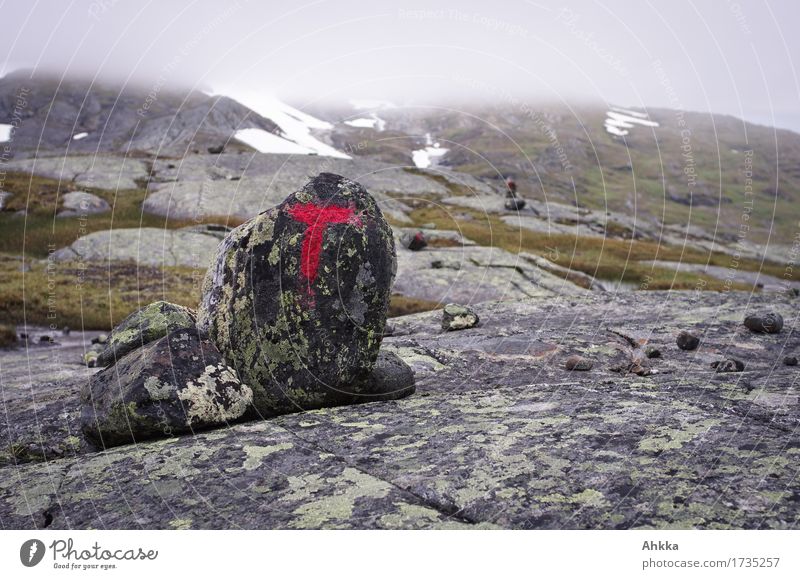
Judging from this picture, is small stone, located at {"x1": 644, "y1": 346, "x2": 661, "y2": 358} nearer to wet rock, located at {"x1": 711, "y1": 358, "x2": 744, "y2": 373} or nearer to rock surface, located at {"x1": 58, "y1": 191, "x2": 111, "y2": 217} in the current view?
wet rock, located at {"x1": 711, "y1": 358, "x2": 744, "y2": 373}

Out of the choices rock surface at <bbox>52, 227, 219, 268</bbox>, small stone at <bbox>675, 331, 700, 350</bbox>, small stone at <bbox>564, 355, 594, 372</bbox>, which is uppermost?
small stone at <bbox>675, 331, 700, 350</bbox>

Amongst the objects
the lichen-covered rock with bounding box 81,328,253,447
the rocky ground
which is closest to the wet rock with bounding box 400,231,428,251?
the rocky ground

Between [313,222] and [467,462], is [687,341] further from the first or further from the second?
[313,222]

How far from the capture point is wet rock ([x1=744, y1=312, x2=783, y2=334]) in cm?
1491

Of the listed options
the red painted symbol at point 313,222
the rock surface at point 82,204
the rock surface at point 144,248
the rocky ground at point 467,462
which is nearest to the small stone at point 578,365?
the rocky ground at point 467,462

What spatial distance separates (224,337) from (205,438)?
215 centimetres

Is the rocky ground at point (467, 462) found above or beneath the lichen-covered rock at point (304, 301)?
beneath

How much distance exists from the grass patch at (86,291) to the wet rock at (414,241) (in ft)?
47.9

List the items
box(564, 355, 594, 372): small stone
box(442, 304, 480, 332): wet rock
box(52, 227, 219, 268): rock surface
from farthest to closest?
box(52, 227, 219, 268): rock surface → box(442, 304, 480, 332): wet rock → box(564, 355, 594, 372): small stone

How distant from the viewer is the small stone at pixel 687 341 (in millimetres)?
13156

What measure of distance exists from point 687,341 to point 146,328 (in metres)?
11.9

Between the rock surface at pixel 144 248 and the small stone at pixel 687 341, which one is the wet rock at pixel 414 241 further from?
the small stone at pixel 687 341

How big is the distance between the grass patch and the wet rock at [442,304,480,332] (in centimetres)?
1701

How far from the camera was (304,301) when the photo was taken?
907 cm
